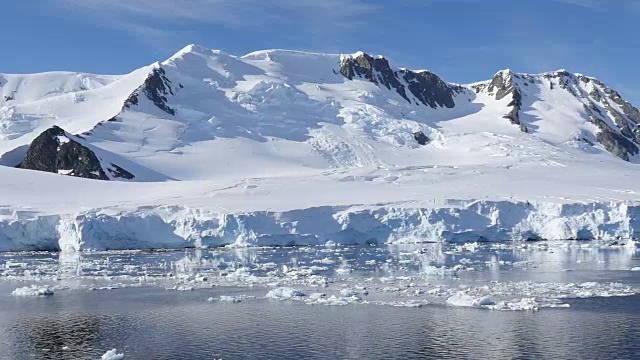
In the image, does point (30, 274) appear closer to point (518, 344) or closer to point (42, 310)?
point (42, 310)

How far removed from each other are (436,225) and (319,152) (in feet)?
130

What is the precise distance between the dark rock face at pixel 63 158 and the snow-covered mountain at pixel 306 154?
0.21 meters

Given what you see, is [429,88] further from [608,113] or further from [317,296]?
[317,296]

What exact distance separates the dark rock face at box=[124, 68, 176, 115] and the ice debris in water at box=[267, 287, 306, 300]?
69257 millimetres

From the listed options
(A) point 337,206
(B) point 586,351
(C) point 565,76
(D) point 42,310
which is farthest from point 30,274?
(C) point 565,76

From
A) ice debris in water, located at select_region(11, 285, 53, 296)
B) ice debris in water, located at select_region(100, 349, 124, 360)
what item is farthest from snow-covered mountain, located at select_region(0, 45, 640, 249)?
ice debris in water, located at select_region(100, 349, 124, 360)

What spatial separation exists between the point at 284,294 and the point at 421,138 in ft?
247

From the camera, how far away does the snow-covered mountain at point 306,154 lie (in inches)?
1982

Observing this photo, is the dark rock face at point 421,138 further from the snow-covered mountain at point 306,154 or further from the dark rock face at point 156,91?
the dark rock face at point 156,91

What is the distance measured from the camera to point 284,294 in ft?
86.2

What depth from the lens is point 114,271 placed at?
1401 inches

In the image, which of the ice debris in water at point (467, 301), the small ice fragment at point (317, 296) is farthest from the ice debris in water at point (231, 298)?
the ice debris in water at point (467, 301)

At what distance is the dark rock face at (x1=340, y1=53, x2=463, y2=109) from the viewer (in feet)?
387

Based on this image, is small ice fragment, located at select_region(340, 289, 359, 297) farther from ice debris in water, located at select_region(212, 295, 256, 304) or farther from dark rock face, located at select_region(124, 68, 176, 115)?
dark rock face, located at select_region(124, 68, 176, 115)
